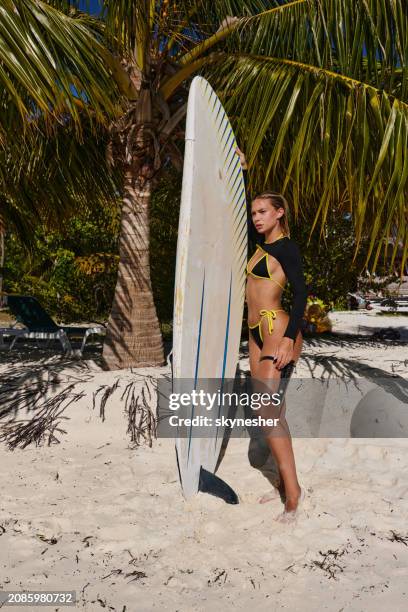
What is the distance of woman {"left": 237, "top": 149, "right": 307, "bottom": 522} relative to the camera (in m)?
2.49

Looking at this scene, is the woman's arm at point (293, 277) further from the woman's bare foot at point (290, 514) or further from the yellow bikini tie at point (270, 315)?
the woman's bare foot at point (290, 514)

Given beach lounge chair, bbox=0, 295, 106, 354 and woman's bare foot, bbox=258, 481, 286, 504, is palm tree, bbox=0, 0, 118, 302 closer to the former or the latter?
beach lounge chair, bbox=0, 295, 106, 354

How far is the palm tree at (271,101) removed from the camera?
11.6ft

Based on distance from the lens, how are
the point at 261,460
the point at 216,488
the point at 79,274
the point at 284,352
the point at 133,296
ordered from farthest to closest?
the point at 79,274
the point at 133,296
the point at 261,460
the point at 216,488
the point at 284,352

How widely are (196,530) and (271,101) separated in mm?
2860

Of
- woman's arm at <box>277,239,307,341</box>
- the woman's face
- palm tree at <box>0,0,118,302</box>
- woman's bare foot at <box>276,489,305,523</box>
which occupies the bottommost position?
woman's bare foot at <box>276,489,305,523</box>

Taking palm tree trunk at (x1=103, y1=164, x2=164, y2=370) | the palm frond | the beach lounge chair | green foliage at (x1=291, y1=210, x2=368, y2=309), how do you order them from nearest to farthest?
the palm frond
palm tree trunk at (x1=103, y1=164, x2=164, y2=370)
the beach lounge chair
green foliage at (x1=291, y1=210, x2=368, y2=309)

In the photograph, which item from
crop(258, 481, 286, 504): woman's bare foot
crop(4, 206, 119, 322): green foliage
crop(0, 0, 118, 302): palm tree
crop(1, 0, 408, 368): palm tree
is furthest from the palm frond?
crop(4, 206, 119, 322): green foliage

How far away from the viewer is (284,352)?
8.11ft

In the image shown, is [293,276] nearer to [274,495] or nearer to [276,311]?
[276,311]

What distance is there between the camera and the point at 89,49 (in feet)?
11.7

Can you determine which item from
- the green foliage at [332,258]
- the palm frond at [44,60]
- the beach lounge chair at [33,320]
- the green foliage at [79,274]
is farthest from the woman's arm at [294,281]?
the green foliage at [79,274]

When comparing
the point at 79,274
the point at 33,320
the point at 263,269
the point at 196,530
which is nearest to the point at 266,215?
the point at 263,269

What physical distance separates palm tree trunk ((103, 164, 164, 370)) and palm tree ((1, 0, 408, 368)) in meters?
0.01
